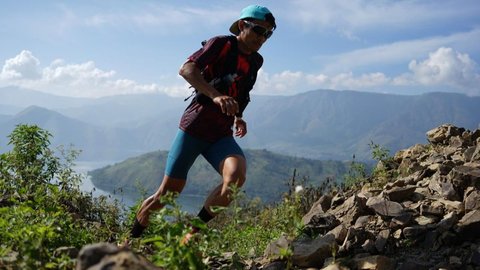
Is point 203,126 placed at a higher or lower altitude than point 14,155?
higher

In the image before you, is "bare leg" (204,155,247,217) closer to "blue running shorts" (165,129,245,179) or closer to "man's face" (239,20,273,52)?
"blue running shorts" (165,129,245,179)

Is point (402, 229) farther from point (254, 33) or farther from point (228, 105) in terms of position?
point (254, 33)

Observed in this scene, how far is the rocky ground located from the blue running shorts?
1041 millimetres

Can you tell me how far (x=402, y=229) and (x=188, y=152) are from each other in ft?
8.71

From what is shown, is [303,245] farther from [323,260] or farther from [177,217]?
[177,217]

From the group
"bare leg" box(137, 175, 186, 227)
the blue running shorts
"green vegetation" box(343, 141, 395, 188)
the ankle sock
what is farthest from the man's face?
"green vegetation" box(343, 141, 395, 188)

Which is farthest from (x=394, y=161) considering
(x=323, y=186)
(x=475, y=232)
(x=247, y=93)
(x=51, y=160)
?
(x=51, y=160)

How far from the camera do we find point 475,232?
4.69 metres

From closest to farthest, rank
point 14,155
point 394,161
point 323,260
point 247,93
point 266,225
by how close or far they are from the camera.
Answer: point 323,260 < point 247,93 < point 14,155 < point 266,225 < point 394,161

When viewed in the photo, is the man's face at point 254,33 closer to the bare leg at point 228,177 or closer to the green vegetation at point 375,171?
the bare leg at point 228,177

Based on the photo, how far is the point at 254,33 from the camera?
4793 mm

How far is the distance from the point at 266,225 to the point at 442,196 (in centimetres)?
336

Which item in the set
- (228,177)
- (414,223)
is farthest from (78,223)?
(414,223)

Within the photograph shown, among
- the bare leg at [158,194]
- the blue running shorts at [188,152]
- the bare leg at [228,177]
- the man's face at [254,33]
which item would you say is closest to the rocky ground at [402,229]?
the bare leg at [228,177]
